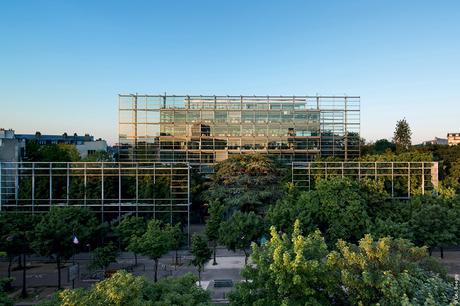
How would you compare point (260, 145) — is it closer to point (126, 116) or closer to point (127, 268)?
point (126, 116)

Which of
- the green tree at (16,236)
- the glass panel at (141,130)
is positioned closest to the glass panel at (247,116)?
the glass panel at (141,130)

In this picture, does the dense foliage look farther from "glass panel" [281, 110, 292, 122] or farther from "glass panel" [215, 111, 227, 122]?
"glass panel" [215, 111, 227, 122]

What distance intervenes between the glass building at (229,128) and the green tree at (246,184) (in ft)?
49.4

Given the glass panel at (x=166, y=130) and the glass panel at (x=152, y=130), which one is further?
the glass panel at (x=152, y=130)

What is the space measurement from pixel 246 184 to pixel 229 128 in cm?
1965

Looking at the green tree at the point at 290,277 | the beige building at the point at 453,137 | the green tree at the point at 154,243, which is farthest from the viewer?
the beige building at the point at 453,137

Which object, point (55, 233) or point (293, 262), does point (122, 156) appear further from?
point (293, 262)

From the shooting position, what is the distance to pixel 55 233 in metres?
29.0

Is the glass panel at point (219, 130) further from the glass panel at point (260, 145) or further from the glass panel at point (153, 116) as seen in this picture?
the glass panel at point (153, 116)

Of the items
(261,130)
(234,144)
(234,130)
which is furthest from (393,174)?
(234,130)

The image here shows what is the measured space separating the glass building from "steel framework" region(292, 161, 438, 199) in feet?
56.5

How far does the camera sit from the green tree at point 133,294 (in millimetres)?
11273

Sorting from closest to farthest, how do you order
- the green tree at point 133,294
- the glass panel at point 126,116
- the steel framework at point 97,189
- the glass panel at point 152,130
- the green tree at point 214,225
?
the green tree at point 133,294
the green tree at point 214,225
the steel framework at point 97,189
the glass panel at point 126,116
the glass panel at point 152,130

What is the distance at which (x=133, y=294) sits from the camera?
38.5 feet
